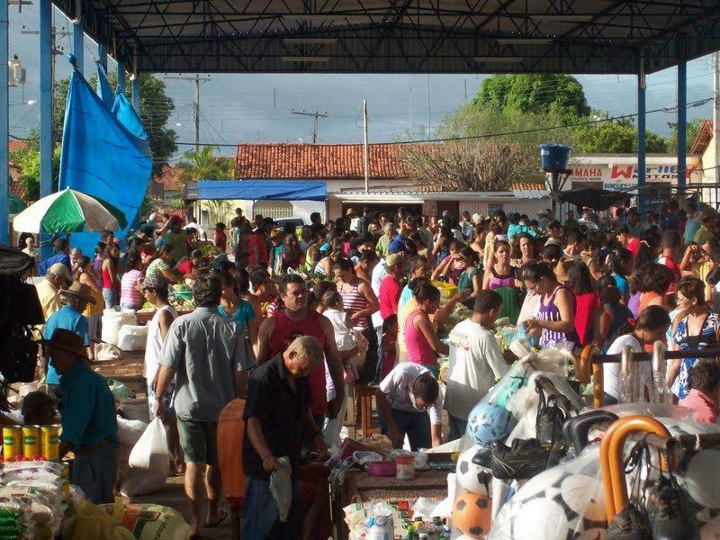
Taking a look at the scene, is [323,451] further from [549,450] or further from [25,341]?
[549,450]

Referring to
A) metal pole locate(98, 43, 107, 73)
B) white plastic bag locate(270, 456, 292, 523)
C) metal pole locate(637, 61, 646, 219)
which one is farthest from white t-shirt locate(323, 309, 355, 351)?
metal pole locate(637, 61, 646, 219)

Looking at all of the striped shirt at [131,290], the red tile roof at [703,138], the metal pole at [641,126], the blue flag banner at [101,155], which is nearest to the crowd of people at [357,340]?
the striped shirt at [131,290]

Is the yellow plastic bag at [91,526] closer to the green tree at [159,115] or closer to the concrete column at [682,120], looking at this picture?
the concrete column at [682,120]

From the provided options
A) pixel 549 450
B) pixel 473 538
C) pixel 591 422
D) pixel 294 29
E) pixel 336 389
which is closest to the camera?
pixel 591 422

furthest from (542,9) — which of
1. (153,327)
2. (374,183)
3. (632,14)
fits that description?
(374,183)

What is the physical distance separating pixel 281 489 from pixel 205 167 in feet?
181

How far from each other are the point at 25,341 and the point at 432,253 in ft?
42.4

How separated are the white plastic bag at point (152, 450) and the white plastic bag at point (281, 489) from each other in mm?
2386

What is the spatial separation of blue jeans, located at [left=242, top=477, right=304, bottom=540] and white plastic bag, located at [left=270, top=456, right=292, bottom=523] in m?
0.06

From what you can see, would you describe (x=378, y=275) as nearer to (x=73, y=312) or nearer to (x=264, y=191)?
Result: (x=73, y=312)

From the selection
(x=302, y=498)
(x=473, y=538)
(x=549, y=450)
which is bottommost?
(x=302, y=498)

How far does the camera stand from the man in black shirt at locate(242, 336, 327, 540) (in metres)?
6.07

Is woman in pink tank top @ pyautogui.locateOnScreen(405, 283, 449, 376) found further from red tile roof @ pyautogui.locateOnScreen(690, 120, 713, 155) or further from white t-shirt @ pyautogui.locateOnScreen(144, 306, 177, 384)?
red tile roof @ pyautogui.locateOnScreen(690, 120, 713, 155)

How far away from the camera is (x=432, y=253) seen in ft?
59.1
